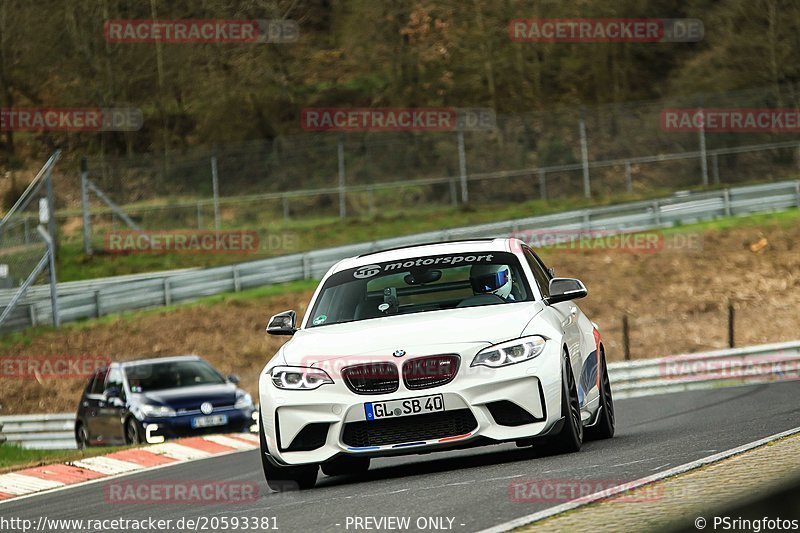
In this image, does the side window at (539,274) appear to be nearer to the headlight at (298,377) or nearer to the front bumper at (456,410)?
the front bumper at (456,410)

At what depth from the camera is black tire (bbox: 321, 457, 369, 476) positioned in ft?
31.0

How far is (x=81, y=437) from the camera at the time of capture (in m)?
21.6

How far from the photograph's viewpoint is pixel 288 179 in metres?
46.3

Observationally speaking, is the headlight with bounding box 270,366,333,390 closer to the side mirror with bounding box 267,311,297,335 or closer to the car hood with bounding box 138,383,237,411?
the side mirror with bounding box 267,311,297,335

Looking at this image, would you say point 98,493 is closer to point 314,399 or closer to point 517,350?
point 314,399

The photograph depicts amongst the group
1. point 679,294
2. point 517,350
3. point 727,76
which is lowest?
point 679,294

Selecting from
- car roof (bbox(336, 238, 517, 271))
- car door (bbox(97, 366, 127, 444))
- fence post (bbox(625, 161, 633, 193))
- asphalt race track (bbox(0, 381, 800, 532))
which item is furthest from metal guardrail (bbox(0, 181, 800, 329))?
car roof (bbox(336, 238, 517, 271))

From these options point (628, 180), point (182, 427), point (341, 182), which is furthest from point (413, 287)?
point (628, 180)

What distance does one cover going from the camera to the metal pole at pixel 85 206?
138ft

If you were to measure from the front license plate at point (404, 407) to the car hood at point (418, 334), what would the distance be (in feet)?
1.02

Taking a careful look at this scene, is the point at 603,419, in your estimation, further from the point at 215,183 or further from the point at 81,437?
the point at 215,183

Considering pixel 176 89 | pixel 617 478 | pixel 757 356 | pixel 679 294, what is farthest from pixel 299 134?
pixel 617 478

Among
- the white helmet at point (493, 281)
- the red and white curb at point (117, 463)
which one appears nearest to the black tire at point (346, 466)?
the white helmet at point (493, 281)

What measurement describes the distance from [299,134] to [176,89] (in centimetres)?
575
